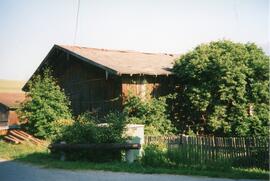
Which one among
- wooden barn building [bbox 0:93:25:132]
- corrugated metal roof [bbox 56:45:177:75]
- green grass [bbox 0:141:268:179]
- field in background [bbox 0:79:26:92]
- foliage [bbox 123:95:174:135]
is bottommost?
green grass [bbox 0:141:268:179]

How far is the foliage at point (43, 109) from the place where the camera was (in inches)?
815

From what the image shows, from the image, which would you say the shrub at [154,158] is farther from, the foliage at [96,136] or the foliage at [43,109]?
the foliage at [43,109]

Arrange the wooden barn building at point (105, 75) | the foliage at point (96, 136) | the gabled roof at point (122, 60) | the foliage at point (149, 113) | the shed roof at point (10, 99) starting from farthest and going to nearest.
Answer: the shed roof at point (10, 99) → the wooden barn building at point (105, 75) → the gabled roof at point (122, 60) → the foliage at point (149, 113) → the foliage at point (96, 136)

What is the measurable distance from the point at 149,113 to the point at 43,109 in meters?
6.98

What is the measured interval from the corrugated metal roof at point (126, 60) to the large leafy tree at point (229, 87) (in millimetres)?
2206

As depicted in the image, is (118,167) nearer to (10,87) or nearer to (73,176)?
(73,176)

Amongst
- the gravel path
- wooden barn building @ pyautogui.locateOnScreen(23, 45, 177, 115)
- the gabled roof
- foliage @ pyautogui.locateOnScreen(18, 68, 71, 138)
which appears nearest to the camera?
the gravel path

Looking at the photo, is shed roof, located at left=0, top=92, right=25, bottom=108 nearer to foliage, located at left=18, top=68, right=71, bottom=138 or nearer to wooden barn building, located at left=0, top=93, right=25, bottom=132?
wooden barn building, located at left=0, top=93, right=25, bottom=132

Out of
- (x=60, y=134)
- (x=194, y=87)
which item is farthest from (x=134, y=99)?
(x=60, y=134)

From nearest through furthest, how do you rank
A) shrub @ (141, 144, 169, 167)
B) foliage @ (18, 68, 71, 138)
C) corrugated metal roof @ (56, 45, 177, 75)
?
shrub @ (141, 144, 169, 167) < corrugated metal roof @ (56, 45, 177, 75) < foliage @ (18, 68, 71, 138)

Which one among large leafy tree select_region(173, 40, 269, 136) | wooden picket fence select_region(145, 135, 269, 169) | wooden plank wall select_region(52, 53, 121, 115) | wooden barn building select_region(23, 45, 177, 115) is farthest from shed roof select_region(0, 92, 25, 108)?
wooden picket fence select_region(145, 135, 269, 169)

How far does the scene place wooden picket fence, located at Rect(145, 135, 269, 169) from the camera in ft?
37.6

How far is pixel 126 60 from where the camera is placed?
21812mm

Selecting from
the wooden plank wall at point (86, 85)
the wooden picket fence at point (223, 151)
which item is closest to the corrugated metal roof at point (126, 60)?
the wooden plank wall at point (86, 85)
